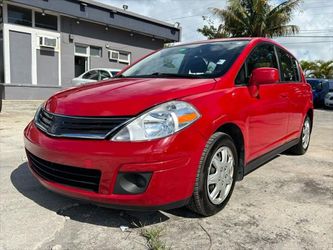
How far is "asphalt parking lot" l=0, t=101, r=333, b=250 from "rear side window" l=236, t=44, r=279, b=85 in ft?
3.90

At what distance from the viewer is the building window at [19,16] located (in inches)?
569

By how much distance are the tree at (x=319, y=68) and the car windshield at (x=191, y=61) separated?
37.7 m

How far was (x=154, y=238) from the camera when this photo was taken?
108 inches

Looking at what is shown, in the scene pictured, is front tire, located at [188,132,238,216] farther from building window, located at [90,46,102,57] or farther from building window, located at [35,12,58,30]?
building window, located at [90,46,102,57]

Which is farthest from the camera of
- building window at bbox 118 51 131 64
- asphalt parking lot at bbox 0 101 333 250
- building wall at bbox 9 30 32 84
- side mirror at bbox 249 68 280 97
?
building window at bbox 118 51 131 64

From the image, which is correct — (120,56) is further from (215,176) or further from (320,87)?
(215,176)

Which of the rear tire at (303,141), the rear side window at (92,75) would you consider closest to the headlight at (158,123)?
the rear tire at (303,141)

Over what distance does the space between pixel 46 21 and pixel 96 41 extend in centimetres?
273

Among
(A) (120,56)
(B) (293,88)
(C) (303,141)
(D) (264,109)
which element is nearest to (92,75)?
(A) (120,56)

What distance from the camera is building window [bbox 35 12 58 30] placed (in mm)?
15345

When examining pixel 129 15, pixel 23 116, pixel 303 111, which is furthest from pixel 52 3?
pixel 303 111

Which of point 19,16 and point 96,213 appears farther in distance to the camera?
point 19,16

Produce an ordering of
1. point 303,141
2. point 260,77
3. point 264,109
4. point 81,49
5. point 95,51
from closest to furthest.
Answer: point 260,77 → point 264,109 → point 303,141 → point 81,49 → point 95,51

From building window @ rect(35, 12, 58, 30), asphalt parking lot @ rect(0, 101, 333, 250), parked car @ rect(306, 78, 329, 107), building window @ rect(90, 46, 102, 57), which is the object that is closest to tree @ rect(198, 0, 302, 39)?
parked car @ rect(306, 78, 329, 107)
